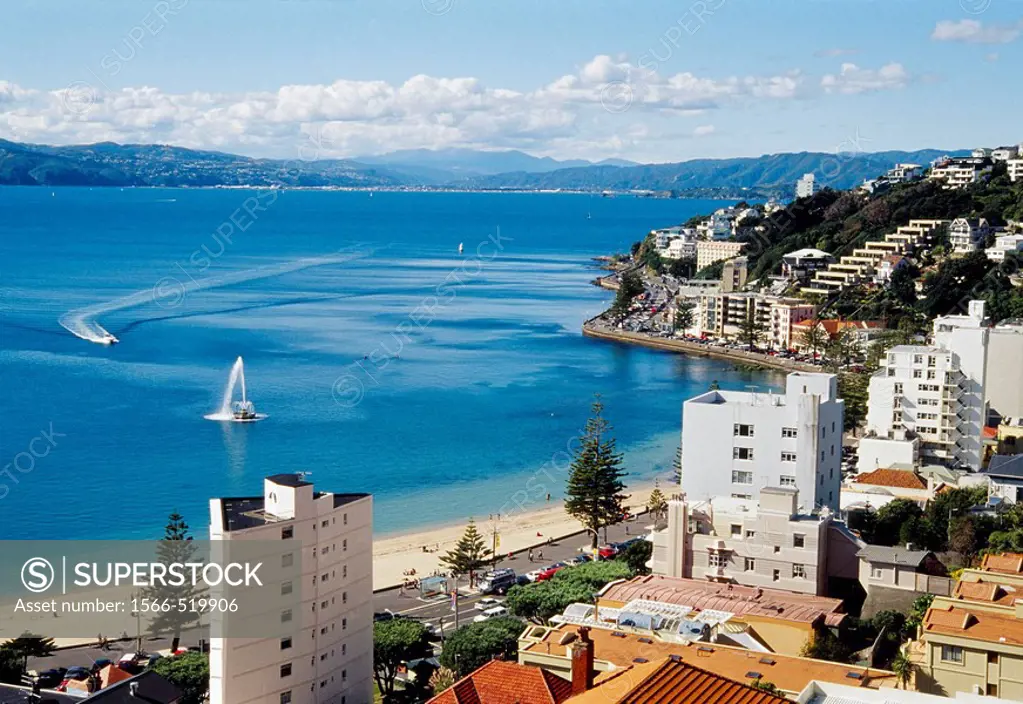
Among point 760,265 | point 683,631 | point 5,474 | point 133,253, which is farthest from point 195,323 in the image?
point 683,631

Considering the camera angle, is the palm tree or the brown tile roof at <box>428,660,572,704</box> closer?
the brown tile roof at <box>428,660,572,704</box>

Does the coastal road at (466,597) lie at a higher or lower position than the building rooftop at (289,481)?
lower

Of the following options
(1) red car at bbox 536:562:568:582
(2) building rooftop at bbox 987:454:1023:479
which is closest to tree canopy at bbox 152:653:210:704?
(1) red car at bbox 536:562:568:582

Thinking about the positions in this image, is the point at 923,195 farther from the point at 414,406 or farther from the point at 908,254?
the point at 414,406

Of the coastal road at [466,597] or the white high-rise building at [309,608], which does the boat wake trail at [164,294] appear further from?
the white high-rise building at [309,608]

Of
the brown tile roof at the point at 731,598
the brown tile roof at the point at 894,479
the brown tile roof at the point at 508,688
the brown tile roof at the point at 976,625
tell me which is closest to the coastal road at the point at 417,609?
the brown tile roof at the point at 731,598

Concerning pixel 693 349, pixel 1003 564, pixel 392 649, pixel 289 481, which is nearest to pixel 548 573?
pixel 392 649

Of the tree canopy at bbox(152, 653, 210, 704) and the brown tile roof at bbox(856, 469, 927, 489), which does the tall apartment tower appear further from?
the tree canopy at bbox(152, 653, 210, 704)
